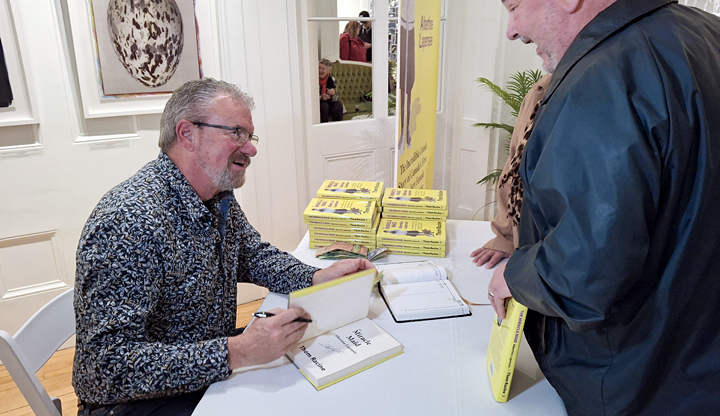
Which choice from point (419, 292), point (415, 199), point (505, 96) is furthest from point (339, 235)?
point (505, 96)

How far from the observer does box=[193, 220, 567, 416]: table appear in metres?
1.02

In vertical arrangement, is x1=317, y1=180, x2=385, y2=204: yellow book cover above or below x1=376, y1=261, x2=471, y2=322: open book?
above

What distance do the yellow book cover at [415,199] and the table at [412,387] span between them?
64cm

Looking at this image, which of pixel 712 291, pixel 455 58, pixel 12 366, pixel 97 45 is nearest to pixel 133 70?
pixel 97 45

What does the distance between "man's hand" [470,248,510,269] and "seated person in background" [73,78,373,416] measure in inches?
16.4

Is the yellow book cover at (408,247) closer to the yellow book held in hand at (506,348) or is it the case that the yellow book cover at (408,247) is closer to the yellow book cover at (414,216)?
the yellow book cover at (414,216)

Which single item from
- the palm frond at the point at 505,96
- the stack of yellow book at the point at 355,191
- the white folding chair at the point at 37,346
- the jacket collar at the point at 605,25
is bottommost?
the white folding chair at the point at 37,346

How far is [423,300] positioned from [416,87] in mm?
1604

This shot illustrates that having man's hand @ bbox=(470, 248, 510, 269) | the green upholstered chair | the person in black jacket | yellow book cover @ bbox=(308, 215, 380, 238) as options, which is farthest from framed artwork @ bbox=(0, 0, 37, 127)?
the person in black jacket

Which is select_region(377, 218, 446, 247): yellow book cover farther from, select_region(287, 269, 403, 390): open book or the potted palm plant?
the potted palm plant

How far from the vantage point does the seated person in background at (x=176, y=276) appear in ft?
3.69

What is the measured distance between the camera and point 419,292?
4.83ft

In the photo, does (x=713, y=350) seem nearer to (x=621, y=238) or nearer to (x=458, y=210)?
(x=621, y=238)

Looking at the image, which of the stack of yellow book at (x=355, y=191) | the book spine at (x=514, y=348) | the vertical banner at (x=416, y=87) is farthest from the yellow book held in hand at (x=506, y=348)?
the vertical banner at (x=416, y=87)
